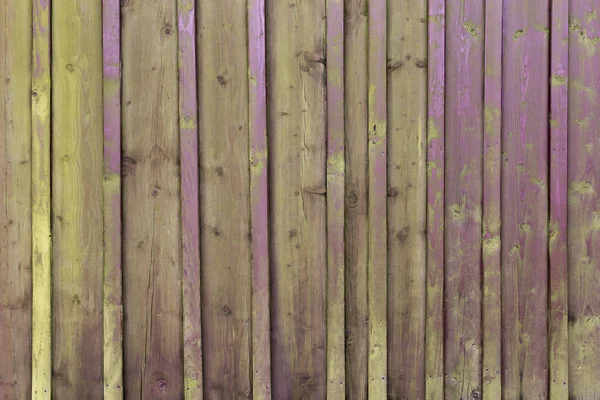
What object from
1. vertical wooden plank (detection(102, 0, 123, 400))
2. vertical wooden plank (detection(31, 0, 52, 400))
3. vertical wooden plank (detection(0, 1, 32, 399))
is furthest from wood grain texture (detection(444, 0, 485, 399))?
vertical wooden plank (detection(0, 1, 32, 399))

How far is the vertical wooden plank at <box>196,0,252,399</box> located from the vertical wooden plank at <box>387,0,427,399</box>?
0.72 metres

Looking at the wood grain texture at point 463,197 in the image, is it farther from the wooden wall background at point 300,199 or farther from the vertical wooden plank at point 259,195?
the vertical wooden plank at point 259,195

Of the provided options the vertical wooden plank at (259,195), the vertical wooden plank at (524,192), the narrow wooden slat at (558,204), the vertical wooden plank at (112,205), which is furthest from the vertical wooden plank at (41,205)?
the narrow wooden slat at (558,204)

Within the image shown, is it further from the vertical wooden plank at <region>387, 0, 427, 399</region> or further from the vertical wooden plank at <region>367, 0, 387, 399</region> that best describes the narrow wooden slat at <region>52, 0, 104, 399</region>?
the vertical wooden plank at <region>387, 0, 427, 399</region>

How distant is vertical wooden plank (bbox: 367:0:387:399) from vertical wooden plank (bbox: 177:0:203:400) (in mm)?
853

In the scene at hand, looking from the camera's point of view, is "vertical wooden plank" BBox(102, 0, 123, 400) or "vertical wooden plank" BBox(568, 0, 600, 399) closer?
"vertical wooden plank" BBox(102, 0, 123, 400)

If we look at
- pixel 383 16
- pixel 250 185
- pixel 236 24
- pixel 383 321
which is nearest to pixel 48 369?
pixel 250 185

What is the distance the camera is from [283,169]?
2.41m

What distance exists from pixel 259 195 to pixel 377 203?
1.93 feet

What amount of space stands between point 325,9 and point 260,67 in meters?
0.44

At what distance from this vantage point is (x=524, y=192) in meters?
2.50

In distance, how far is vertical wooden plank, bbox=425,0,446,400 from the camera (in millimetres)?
2439

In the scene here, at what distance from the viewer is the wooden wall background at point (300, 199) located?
7.65 ft

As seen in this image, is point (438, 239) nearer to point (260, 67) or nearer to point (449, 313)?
point (449, 313)
